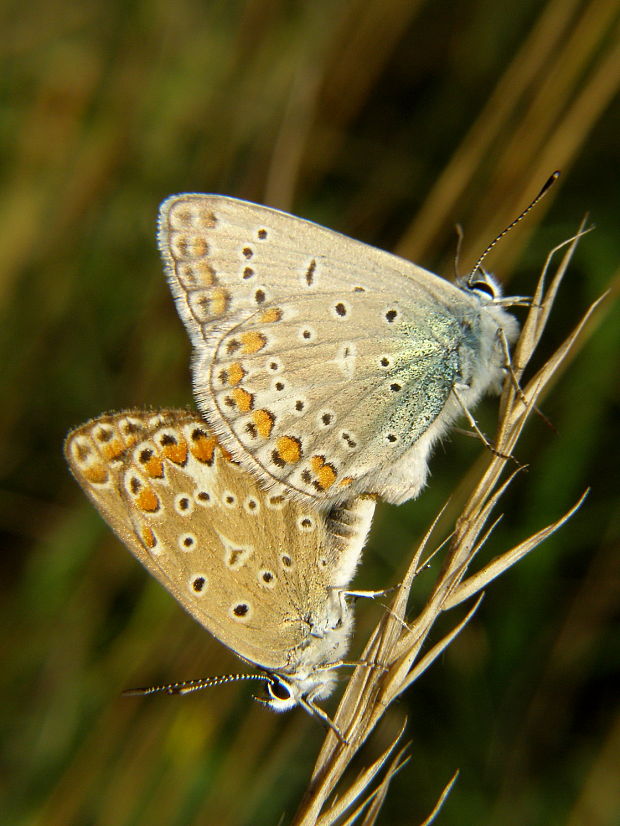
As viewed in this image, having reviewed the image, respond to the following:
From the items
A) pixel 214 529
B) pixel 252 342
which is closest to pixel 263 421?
pixel 252 342

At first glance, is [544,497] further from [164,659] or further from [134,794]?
[134,794]

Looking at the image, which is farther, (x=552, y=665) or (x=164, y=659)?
(x=164, y=659)

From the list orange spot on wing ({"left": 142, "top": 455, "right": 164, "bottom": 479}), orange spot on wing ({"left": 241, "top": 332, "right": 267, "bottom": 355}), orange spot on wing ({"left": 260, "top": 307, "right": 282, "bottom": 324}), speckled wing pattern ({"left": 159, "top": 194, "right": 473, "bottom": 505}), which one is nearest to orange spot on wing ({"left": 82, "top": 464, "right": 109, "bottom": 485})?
orange spot on wing ({"left": 142, "top": 455, "right": 164, "bottom": 479})

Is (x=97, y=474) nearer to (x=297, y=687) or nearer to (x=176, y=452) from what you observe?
(x=176, y=452)

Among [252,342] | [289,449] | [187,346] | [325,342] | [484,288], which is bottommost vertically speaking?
[187,346]

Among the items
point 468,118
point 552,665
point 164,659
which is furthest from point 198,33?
point 552,665

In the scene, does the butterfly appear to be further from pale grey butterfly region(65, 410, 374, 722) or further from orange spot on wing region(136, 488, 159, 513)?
orange spot on wing region(136, 488, 159, 513)
